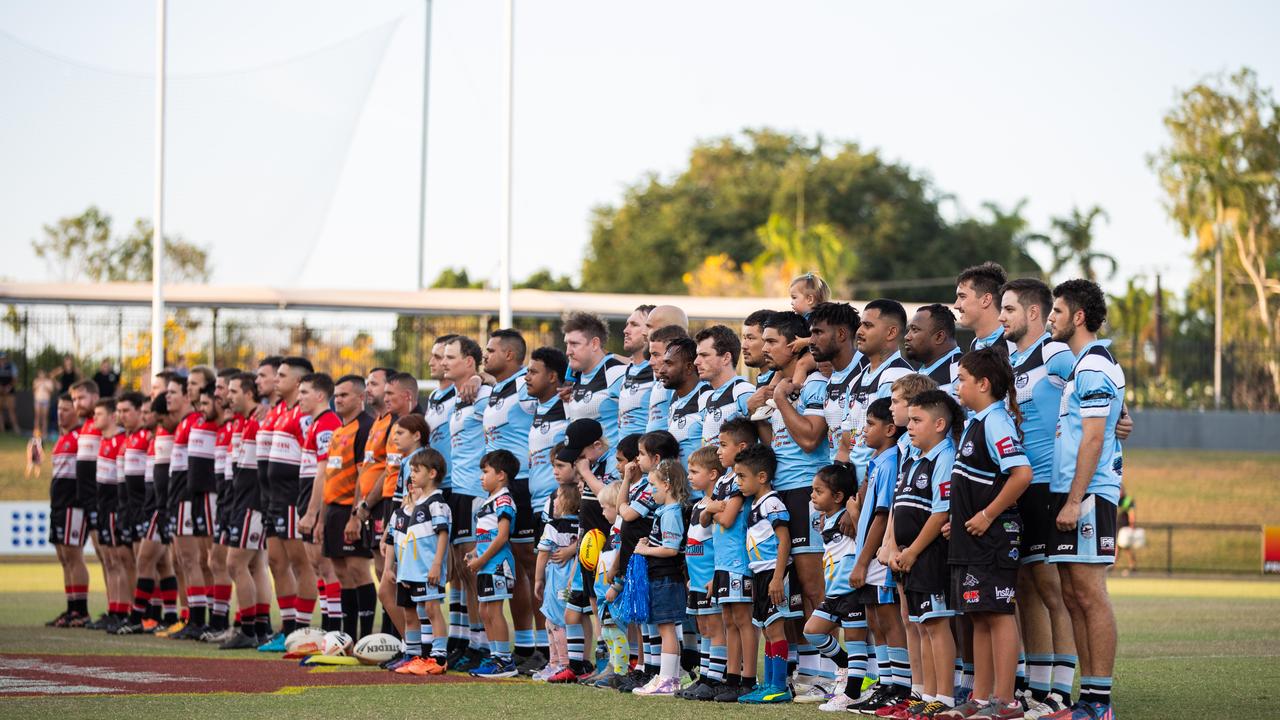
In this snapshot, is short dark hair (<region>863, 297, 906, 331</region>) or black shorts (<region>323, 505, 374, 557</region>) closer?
short dark hair (<region>863, 297, 906, 331</region>)

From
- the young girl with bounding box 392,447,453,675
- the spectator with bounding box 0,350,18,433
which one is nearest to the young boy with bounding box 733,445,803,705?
the young girl with bounding box 392,447,453,675

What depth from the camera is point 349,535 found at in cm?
1091

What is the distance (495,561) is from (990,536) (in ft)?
12.7

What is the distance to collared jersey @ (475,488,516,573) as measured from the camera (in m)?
9.84

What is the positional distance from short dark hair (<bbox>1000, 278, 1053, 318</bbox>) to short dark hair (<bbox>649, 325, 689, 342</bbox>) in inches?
88.4

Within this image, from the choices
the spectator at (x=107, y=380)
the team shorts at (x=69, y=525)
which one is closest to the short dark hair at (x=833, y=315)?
the team shorts at (x=69, y=525)

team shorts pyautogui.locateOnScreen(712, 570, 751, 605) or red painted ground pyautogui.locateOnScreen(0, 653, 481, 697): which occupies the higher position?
team shorts pyautogui.locateOnScreen(712, 570, 751, 605)

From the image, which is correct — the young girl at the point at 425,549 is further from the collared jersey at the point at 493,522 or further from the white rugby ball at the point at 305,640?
the white rugby ball at the point at 305,640

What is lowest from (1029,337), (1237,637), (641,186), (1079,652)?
(1237,637)

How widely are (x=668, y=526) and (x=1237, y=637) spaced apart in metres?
5.76

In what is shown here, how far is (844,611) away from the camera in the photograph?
788 cm

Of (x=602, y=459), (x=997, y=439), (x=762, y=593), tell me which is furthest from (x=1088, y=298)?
(x=602, y=459)

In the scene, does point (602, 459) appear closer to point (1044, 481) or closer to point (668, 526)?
point (668, 526)

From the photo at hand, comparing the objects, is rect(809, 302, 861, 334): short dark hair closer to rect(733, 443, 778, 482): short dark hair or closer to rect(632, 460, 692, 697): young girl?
rect(733, 443, 778, 482): short dark hair
